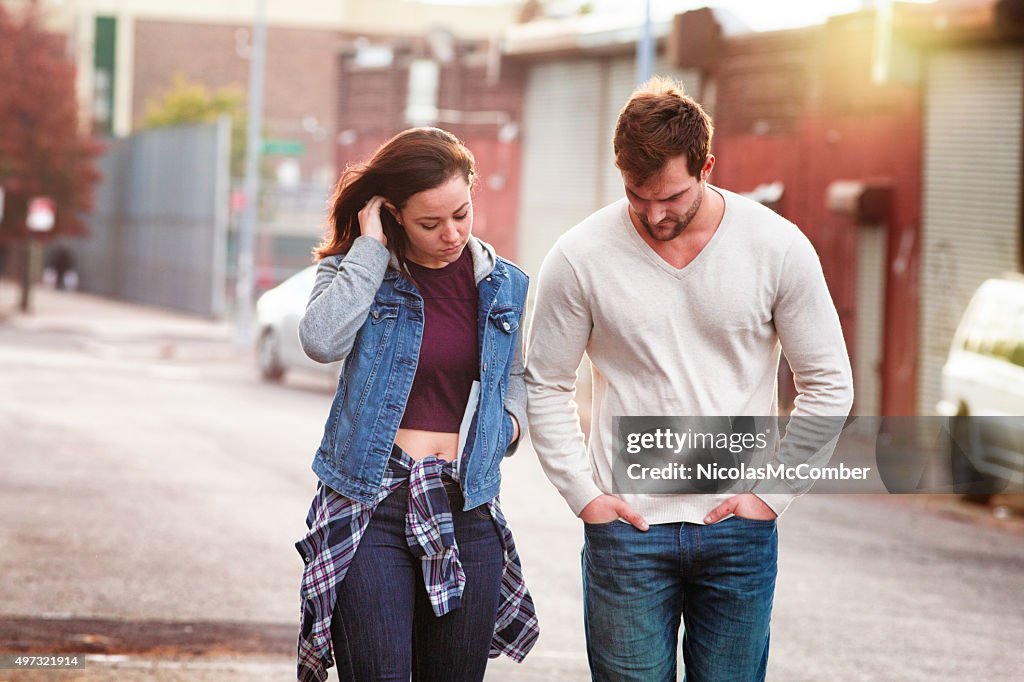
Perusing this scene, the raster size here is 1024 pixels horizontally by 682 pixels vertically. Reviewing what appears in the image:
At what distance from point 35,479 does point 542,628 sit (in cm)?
575

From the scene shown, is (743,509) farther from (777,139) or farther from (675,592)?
(777,139)

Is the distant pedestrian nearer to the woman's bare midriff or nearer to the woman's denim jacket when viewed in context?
the woman's denim jacket

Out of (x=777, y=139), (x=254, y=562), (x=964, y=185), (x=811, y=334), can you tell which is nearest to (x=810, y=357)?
(x=811, y=334)

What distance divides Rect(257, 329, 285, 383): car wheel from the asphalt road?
355 centimetres

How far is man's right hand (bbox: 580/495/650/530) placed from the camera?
145 inches

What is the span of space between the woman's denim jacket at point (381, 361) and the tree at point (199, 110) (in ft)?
210

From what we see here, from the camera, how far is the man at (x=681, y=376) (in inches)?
143

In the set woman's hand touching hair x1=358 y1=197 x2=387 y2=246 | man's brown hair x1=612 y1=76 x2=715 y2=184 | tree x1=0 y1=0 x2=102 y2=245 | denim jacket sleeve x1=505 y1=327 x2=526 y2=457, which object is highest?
tree x1=0 y1=0 x2=102 y2=245

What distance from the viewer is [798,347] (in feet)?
11.9

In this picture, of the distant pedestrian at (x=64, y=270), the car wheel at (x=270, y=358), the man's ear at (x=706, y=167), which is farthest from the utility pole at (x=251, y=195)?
the man's ear at (x=706, y=167)

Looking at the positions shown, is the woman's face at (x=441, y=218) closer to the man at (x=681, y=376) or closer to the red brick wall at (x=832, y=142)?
the man at (x=681, y=376)

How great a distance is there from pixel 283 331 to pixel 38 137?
22.1m

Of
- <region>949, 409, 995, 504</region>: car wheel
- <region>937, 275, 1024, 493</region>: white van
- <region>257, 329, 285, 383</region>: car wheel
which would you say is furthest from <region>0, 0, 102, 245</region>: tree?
<region>937, 275, 1024, 493</region>: white van

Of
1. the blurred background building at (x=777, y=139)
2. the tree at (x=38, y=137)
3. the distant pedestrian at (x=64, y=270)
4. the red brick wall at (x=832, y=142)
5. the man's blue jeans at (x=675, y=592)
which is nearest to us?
the man's blue jeans at (x=675, y=592)
